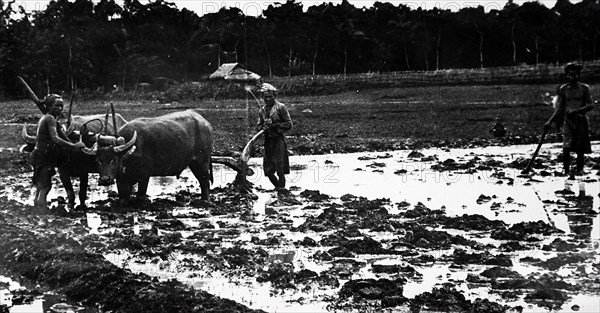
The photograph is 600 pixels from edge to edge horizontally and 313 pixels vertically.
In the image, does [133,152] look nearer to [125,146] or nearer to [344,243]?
[125,146]

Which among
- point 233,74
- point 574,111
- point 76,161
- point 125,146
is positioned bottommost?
point 76,161

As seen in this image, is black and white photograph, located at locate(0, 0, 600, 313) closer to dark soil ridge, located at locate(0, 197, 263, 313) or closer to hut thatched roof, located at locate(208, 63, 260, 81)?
dark soil ridge, located at locate(0, 197, 263, 313)

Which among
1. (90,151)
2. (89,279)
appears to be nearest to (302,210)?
(90,151)

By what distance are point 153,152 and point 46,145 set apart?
1.43m

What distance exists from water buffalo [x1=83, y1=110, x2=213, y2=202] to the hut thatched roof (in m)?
29.0

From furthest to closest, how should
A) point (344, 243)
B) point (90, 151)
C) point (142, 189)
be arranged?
1. point (142, 189)
2. point (90, 151)
3. point (344, 243)

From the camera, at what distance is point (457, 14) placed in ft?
163

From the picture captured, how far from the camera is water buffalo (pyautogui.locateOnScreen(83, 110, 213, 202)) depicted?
9992 millimetres

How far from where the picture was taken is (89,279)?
645 centimetres

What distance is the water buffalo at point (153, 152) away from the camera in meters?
9.99

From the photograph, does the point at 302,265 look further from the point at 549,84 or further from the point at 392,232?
the point at 549,84

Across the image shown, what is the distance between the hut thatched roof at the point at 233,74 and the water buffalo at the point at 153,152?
95.2 feet

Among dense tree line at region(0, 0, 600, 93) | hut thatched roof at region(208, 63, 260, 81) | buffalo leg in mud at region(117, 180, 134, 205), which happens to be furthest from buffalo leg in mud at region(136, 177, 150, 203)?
hut thatched roof at region(208, 63, 260, 81)

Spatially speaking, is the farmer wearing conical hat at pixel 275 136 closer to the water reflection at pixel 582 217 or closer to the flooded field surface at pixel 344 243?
the flooded field surface at pixel 344 243
